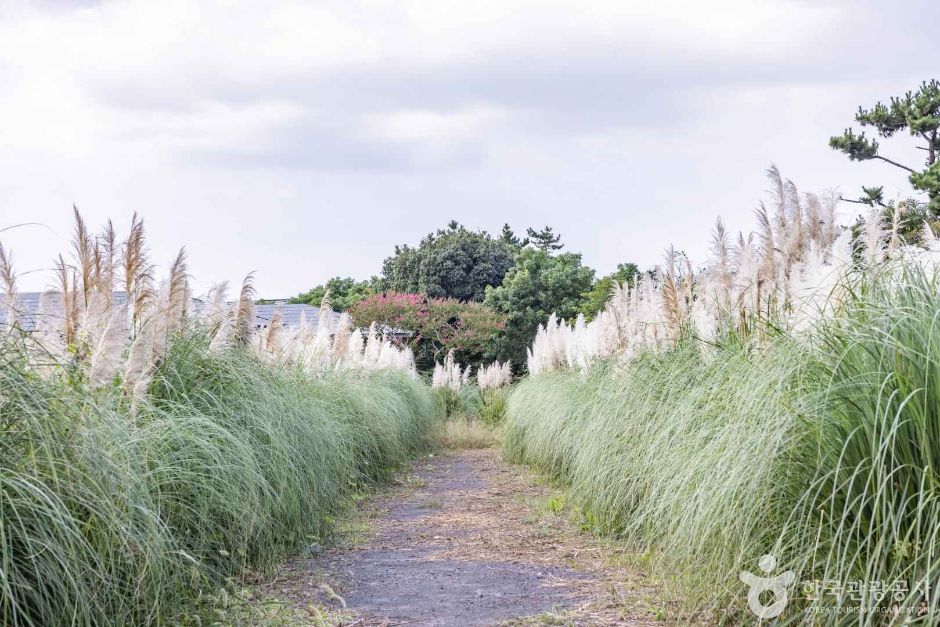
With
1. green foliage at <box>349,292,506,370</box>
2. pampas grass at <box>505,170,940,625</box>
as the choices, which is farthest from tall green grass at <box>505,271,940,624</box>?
green foliage at <box>349,292,506,370</box>

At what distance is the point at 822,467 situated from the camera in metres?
2.65

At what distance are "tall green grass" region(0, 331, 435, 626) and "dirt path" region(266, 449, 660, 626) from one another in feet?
1.19

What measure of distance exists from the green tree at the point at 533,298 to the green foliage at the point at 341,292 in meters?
6.55

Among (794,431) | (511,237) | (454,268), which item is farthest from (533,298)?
(511,237)

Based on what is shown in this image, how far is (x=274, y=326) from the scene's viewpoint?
6062 mm

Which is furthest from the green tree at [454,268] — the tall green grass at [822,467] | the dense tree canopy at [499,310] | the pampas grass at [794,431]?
the tall green grass at [822,467]

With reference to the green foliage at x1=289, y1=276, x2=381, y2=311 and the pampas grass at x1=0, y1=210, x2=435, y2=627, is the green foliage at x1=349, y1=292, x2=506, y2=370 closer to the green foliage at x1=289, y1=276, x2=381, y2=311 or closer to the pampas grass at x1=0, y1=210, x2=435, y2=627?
the green foliage at x1=289, y1=276, x2=381, y2=311

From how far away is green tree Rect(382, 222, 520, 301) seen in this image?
2859 cm

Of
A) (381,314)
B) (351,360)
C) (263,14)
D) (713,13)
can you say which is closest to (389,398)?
(351,360)

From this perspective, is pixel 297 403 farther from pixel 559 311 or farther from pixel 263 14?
pixel 559 311

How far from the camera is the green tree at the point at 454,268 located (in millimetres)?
28594

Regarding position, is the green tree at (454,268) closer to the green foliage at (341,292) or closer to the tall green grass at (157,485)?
the green foliage at (341,292)

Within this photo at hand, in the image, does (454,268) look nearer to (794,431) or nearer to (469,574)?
(469,574)

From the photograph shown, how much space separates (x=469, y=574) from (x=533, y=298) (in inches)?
724
